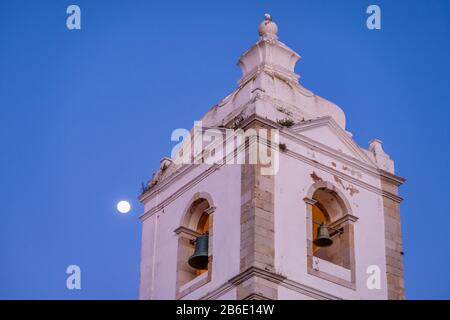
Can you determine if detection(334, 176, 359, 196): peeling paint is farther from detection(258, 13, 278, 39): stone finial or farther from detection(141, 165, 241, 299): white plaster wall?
detection(258, 13, 278, 39): stone finial

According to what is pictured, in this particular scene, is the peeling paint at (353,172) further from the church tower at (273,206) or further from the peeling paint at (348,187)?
the peeling paint at (348,187)

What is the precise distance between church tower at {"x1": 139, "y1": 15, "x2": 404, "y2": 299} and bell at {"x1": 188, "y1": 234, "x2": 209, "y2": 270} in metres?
0.02

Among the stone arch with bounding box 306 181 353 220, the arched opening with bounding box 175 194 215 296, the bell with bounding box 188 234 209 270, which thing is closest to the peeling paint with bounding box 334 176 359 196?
the stone arch with bounding box 306 181 353 220

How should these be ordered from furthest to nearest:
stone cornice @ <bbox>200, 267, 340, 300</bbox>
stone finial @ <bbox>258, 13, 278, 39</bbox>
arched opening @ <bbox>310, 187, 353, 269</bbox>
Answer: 1. stone finial @ <bbox>258, 13, 278, 39</bbox>
2. arched opening @ <bbox>310, 187, 353, 269</bbox>
3. stone cornice @ <bbox>200, 267, 340, 300</bbox>

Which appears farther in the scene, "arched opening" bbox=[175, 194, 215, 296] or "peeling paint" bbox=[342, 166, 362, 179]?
→ "peeling paint" bbox=[342, 166, 362, 179]

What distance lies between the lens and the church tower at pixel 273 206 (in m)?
35.2

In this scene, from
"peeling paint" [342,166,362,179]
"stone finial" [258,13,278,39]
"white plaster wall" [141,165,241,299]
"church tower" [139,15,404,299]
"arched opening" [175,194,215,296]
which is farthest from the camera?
"stone finial" [258,13,278,39]

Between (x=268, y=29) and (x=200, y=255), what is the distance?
611cm

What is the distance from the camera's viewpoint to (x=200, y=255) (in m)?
36.2

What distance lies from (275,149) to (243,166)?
76cm

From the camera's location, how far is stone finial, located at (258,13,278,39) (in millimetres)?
39344

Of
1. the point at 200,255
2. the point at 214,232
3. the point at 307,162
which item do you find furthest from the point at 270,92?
the point at 200,255

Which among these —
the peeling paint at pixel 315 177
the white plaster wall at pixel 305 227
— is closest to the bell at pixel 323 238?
the white plaster wall at pixel 305 227
